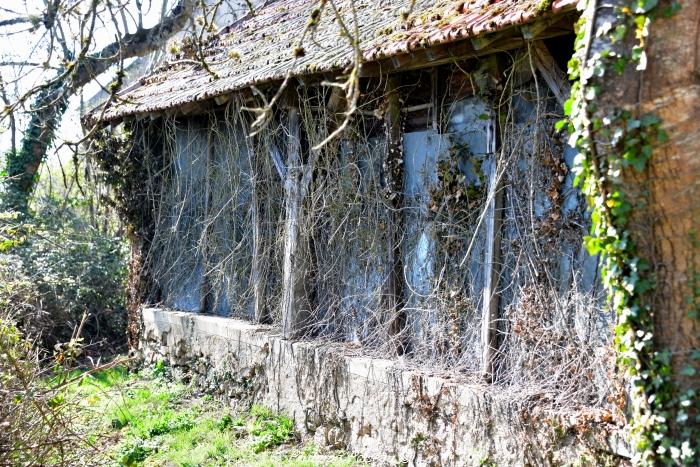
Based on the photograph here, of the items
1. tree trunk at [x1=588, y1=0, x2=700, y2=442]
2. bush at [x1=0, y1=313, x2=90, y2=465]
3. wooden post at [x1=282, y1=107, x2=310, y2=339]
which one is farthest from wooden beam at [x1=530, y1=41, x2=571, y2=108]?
bush at [x1=0, y1=313, x2=90, y2=465]

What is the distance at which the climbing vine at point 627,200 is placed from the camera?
360cm

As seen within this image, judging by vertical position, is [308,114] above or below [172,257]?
above

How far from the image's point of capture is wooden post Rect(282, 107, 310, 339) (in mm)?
7562

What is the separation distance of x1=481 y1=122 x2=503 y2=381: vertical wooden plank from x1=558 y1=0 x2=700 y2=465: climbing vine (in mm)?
1545

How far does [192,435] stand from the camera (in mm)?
7453

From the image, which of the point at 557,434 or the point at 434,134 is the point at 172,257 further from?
the point at 557,434

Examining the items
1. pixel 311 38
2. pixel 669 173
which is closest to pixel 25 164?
pixel 311 38

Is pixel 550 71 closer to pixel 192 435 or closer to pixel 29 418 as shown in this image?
pixel 29 418

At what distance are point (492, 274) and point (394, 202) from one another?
1314 millimetres

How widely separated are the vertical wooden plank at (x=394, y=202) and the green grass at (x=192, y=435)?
1.30 meters

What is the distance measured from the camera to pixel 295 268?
757cm

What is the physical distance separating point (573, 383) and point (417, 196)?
2221 mm

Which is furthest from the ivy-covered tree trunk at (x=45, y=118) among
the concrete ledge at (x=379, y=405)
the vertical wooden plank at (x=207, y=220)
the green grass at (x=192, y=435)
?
the green grass at (x=192, y=435)

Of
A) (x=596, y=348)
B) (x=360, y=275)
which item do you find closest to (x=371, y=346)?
(x=360, y=275)
